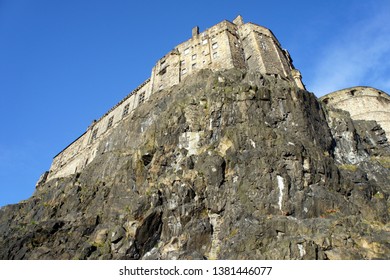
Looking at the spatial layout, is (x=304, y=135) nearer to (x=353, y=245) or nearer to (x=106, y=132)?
(x=353, y=245)

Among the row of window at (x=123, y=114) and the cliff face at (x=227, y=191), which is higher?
the row of window at (x=123, y=114)

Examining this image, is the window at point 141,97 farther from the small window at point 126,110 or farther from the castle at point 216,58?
the small window at point 126,110

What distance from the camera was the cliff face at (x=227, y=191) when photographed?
18.3 m

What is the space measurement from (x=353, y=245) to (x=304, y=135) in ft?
32.4

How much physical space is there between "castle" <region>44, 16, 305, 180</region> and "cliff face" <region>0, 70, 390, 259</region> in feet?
20.6

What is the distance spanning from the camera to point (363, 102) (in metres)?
41.9

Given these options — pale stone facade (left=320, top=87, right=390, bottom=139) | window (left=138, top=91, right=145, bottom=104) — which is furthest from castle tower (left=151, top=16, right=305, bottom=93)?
pale stone facade (left=320, top=87, right=390, bottom=139)

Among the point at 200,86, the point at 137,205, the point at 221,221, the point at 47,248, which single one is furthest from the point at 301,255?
the point at 200,86

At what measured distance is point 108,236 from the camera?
826 inches

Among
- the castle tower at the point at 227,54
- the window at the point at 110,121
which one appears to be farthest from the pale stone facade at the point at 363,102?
the window at the point at 110,121

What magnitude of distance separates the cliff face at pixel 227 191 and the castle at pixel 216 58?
6.27 metres

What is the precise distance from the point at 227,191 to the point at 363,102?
93.8 feet

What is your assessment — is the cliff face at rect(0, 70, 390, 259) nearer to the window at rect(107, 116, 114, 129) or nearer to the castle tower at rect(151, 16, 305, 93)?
the castle tower at rect(151, 16, 305, 93)

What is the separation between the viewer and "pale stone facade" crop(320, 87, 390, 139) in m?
40.4
